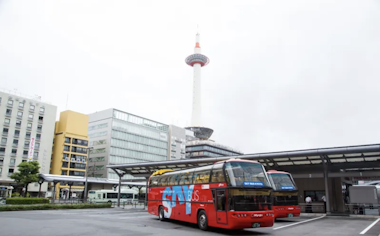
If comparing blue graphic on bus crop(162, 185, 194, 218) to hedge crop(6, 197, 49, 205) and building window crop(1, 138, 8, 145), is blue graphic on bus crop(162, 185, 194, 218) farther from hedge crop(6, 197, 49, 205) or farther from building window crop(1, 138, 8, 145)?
building window crop(1, 138, 8, 145)

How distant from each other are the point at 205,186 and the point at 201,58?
119 metres

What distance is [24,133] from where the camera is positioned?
64.2 meters

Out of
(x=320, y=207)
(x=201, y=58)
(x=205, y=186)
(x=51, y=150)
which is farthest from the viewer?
(x=201, y=58)

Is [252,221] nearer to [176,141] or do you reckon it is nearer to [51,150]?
[51,150]

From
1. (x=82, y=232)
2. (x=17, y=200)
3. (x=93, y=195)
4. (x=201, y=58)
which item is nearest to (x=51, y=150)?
(x=93, y=195)

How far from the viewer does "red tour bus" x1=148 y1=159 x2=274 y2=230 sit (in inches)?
481

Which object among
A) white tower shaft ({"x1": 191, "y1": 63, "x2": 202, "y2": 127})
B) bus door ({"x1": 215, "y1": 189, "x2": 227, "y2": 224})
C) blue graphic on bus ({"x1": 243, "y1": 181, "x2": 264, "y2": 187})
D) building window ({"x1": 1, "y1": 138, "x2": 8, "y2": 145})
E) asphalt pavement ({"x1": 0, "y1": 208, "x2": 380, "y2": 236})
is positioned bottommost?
asphalt pavement ({"x1": 0, "y1": 208, "x2": 380, "y2": 236})

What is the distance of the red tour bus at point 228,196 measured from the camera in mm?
12219

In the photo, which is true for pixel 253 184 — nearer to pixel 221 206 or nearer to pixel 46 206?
pixel 221 206

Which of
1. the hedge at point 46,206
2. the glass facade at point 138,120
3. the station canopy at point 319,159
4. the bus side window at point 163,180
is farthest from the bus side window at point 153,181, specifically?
the glass facade at point 138,120

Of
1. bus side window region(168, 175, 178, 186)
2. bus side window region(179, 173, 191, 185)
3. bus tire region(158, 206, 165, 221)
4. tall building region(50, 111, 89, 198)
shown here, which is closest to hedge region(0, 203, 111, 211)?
bus tire region(158, 206, 165, 221)

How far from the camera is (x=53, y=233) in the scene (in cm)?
1202

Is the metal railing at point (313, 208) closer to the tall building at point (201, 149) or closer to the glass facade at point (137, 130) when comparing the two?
the glass facade at point (137, 130)

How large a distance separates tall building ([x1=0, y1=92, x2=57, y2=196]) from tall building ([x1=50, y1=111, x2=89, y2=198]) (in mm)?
2865
